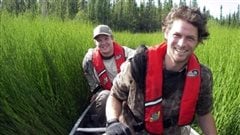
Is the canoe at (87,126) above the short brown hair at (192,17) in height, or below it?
below

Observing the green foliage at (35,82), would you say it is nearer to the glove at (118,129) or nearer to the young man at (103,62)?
the young man at (103,62)

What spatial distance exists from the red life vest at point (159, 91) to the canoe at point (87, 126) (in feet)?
4.22

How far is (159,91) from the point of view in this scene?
2.88 m

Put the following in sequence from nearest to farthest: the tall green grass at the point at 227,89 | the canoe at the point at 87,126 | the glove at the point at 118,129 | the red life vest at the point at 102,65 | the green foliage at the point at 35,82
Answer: the glove at the point at 118,129 < the canoe at the point at 87,126 < the tall green grass at the point at 227,89 < the green foliage at the point at 35,82 < the red life vest at the point at 102,65

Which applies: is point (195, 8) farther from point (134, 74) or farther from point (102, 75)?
point (102, 75)

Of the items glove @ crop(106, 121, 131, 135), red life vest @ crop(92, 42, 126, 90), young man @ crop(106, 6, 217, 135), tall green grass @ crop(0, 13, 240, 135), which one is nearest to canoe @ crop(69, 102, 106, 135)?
tall green grass @ crop(0, 13, 240, 135)

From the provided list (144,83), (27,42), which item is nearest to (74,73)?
(27,42)

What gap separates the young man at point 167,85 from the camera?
2.76 metres

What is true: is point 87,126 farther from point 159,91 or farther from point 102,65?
point 159,91

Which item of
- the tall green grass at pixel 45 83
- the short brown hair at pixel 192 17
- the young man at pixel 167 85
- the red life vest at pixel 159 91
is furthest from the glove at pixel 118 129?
the tall green grass at pixel 45 83

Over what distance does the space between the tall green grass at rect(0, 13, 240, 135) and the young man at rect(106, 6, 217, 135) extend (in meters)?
1.66

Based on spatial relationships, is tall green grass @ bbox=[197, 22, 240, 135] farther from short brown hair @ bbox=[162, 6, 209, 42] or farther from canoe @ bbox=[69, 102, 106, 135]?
short brown hair @ bbox=[162, 6, 209, 42]

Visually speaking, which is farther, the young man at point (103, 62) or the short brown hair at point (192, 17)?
the young man at point (103, 62)

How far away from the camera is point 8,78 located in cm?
471
